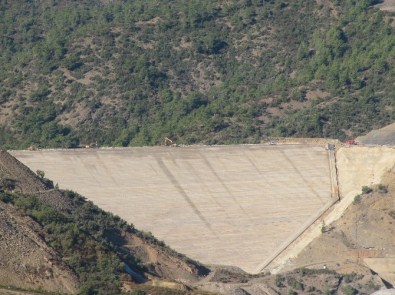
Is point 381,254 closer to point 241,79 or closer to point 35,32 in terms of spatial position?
point 241,79

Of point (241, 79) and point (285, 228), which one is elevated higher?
point (241, 79)

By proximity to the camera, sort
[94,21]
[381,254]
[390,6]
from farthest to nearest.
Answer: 1. [94,21]
2. [390,6]
3. [381,254]

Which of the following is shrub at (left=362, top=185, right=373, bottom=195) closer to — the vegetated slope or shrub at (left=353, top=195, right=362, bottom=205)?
shrub at (left=353, top=195, right=362, bottom=205)

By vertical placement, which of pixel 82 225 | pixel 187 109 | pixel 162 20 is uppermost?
pixel 162 20

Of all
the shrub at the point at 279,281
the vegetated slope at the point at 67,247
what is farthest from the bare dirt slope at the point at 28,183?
the shrub at the point at 279,281

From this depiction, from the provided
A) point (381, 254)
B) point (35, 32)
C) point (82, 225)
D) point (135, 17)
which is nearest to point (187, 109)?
point (135, 17)

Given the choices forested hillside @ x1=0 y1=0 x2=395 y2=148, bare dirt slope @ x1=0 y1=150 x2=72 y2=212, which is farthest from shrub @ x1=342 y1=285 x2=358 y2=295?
forested hillside @ x1=0 y1=0 x2=395 y2=148

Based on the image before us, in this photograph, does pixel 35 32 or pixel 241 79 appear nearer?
pixel 241 79

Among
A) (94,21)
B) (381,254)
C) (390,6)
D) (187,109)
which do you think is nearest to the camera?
(381,254)
